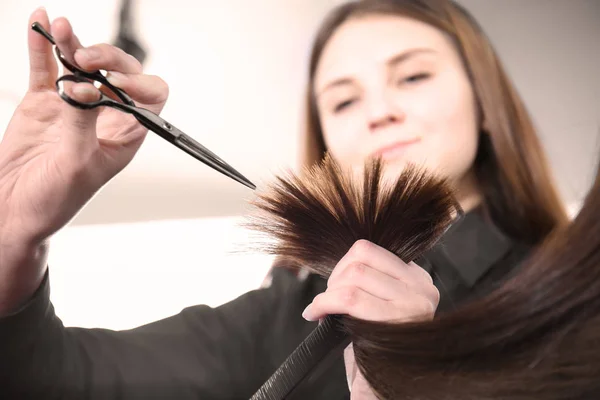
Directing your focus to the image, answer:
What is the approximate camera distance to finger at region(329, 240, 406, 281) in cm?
47

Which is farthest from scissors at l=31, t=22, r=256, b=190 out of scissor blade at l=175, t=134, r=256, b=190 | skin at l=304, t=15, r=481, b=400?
skin at l=304, t=15, r=481, b=400

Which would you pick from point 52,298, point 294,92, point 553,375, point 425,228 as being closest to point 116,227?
point 52,298

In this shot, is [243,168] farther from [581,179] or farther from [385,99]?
[581,179]

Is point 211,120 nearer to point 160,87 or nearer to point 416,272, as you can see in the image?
point 160,87

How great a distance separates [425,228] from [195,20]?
19.1 inches

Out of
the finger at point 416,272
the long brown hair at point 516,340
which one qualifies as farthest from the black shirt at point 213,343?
the long brown hair at point 516,340

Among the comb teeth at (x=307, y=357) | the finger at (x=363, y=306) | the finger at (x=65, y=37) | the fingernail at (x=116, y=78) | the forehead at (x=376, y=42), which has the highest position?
the forehead at (x=376, y=42)

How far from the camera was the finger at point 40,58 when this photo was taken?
49cm

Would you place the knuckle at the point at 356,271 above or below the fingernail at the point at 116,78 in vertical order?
below

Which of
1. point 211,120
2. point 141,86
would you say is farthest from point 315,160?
point 141,86

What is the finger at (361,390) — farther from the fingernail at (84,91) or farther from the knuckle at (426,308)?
the fingernail at (84,91)

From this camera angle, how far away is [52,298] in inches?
26.3

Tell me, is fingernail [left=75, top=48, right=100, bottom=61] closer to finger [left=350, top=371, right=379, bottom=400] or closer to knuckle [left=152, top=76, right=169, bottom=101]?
knuckle [left=152, top=76, right=169, bottom=101]

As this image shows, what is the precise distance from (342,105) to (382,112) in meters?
0.07
